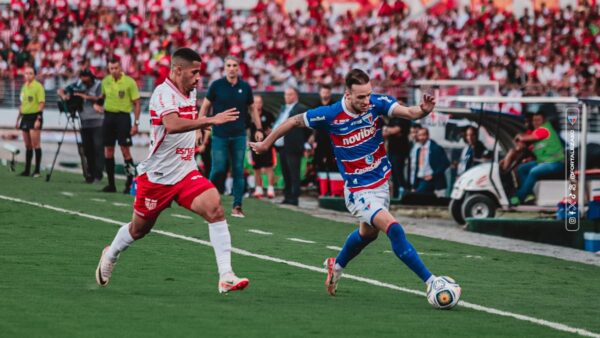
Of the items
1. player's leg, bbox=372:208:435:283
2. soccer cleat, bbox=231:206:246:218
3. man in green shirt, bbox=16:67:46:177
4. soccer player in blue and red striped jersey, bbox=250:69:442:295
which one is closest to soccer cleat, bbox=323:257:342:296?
soccer player in blue and red striped jersey, bbox=250:69:442:295

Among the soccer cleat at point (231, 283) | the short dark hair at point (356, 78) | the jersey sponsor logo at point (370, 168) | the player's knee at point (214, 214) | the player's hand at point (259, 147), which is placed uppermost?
the short dark hair at point (356, 78)

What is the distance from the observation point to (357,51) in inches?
1470

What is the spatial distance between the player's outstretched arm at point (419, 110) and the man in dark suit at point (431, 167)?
423 inches

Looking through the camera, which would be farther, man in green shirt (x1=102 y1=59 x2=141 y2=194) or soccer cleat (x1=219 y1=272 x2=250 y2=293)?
man in green shirt (x1=102 y1=59 x2=141 y2=194)

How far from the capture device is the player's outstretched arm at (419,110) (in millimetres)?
9461

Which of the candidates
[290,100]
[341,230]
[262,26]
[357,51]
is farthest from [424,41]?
[341,230]

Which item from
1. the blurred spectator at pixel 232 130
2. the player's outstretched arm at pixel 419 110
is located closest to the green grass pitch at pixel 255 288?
the blurred spectator at pixel 232 130

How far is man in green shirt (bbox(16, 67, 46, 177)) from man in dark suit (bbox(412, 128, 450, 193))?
693 cm

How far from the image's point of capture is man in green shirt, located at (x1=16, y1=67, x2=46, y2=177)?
23.5 m

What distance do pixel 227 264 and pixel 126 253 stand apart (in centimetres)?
305

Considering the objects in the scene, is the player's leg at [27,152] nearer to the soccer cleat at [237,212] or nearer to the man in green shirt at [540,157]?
A: the soccer cleat at [237,212]

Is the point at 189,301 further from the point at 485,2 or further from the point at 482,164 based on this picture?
the point at 485,2

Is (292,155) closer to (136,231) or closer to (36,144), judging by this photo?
(36,144)

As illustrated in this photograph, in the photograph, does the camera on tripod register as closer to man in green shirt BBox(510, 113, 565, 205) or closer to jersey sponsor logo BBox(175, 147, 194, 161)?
man in green shirt BBox(510, 113, 565, 205)
